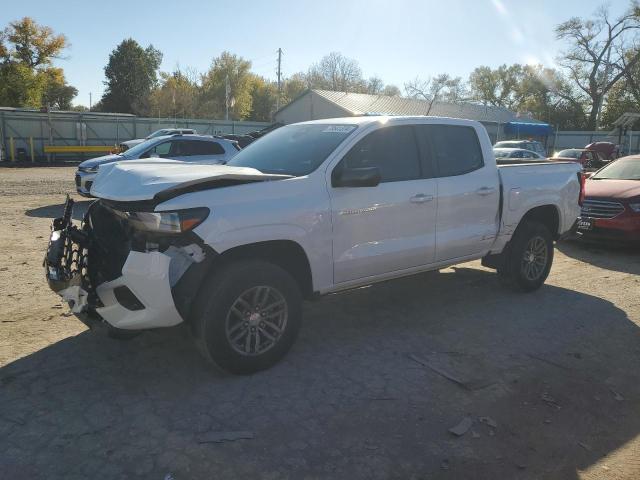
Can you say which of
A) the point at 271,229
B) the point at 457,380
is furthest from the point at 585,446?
the point at 271,229

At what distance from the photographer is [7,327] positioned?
4.73 meters

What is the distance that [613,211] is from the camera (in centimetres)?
845

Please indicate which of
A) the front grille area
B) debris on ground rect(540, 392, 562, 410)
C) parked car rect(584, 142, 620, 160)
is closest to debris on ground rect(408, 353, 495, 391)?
debris on ground rect(540, 392, 562, 410)

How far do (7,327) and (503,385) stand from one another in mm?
4262

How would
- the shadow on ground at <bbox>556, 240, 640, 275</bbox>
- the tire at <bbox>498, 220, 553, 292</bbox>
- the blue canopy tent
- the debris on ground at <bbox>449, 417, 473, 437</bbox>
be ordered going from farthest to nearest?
the blue canopy tent → the shadow on ground at <bbox>556, 240, 640, 275</bbox> → the tire at <bbox>498, 220, 553, 292</bbox> → the debris on ground at <bbox>449, 417, 473, 437</bbox>

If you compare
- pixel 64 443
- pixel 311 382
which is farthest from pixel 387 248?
pixel 64 443

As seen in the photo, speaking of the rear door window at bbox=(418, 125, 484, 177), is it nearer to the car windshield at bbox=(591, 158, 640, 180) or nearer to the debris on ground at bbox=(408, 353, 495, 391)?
the debris on ground at bbox=(408, 353, 495, 391)

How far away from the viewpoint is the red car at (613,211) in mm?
8242

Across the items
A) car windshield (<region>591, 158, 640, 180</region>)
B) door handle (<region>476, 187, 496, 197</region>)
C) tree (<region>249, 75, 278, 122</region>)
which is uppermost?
tree (<region>249, 75, 278, 122</region>)

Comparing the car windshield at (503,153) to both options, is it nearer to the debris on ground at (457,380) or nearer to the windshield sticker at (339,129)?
the windshield sticker at (339,129)

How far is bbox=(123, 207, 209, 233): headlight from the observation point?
3.47 m

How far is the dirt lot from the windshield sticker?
184 cm

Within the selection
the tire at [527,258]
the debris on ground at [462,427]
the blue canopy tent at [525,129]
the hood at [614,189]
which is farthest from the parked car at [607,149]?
the debris on ground at [462,427]

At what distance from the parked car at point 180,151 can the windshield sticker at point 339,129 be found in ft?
26.7
